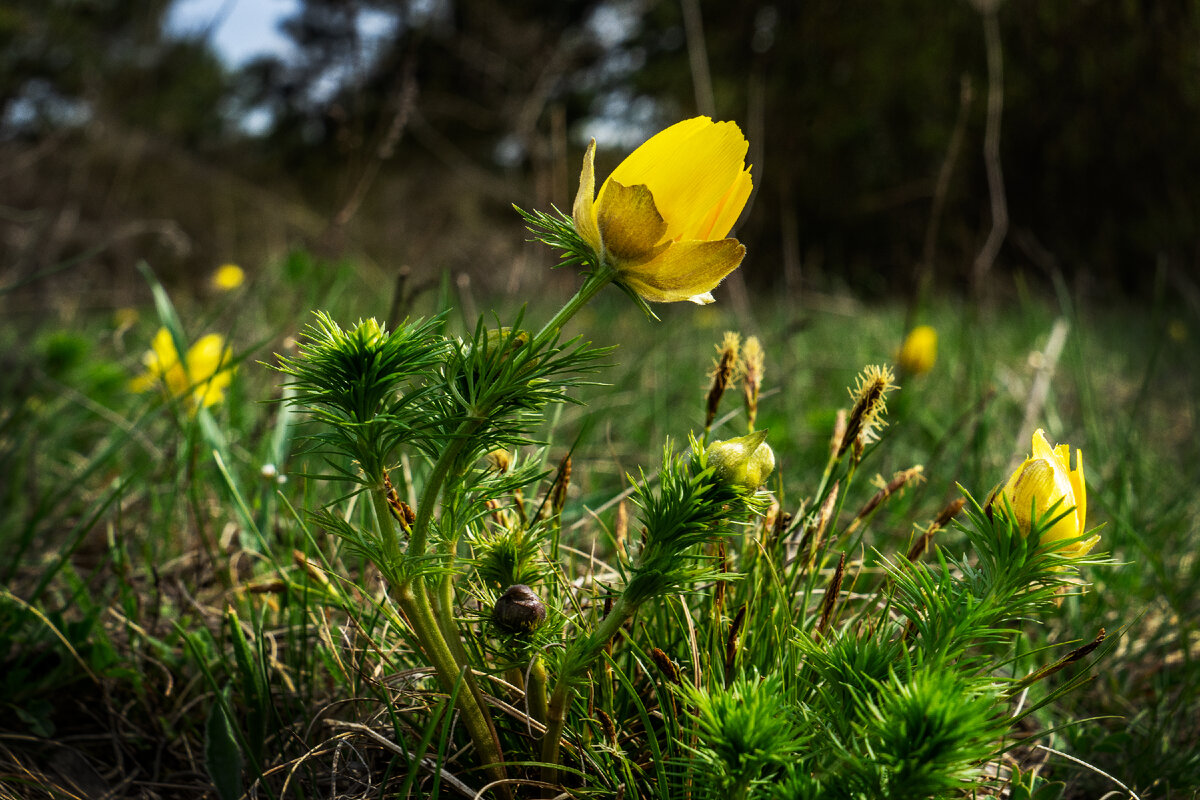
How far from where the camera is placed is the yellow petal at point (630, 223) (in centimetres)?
56

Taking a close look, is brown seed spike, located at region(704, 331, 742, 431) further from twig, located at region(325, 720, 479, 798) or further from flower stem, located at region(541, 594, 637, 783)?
twig, located at region(325, 720, 479, 798)

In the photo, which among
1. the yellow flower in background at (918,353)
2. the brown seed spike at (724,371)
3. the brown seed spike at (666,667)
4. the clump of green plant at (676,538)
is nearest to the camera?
the clump of green plant at (676,538)

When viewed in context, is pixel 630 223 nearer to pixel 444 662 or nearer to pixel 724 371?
pixel 724 371

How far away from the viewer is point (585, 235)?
0.60 m

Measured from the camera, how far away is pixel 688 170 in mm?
588

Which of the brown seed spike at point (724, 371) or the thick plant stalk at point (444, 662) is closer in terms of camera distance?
the thick plant stalk at point (444, 662)

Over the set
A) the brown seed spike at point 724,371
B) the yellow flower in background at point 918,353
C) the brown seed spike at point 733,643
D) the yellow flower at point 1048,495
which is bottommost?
the yellow flower in background at point 918,353

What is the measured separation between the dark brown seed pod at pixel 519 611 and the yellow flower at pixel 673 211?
0.82 feet

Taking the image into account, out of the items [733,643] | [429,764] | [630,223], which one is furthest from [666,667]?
[630,223]

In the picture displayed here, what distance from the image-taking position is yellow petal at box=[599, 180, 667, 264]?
563mm

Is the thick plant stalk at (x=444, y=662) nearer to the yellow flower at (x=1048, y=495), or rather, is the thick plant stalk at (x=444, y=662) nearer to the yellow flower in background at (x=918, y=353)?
the yellow flower at (x=1048, y=495)

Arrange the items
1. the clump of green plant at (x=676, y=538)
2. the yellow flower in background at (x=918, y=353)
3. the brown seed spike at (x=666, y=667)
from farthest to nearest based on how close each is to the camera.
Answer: the yellow flower in background at (x=918, y=353) < the brown seed spike at (x=666, y=667) < the clump of green plant at (x=676, y=538)

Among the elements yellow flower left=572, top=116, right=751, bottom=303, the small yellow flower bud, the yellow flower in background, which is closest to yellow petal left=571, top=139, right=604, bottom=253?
yellow flower left=572, top=116, right=751, bottom=303

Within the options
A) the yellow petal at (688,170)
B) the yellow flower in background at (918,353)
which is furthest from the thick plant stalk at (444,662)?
the yellow flower in background at (918,353)
